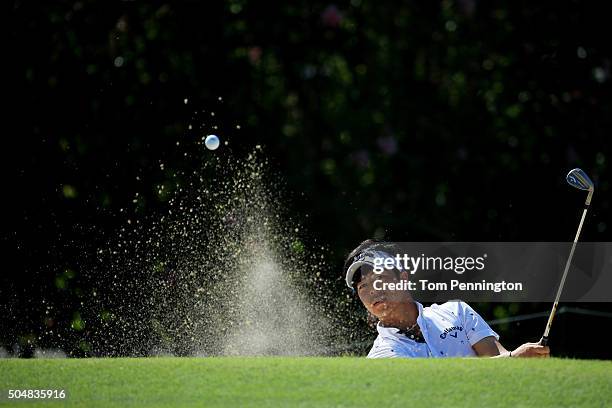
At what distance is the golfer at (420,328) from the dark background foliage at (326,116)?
2.03 metres

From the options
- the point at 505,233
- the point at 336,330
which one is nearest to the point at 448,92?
the point at 505,233

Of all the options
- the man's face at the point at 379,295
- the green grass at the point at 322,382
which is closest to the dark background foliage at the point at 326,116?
the man's face at the point at 379,295

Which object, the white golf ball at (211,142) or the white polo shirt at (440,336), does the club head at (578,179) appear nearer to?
the white polo shirt at (440,336)

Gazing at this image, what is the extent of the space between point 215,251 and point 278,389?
322 centimetres

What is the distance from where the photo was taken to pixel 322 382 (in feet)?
11.0

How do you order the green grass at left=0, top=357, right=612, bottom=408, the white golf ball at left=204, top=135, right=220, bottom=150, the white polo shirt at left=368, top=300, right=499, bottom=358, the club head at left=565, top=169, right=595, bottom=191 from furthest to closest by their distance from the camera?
1. the white golf ball at left=204, top=135, right=220, bottom=150
2. the club head at left=565, top=169, right=595, bottom=191
3. the white polo shirt at left=368, top=300, right=499, bottom=358
4. the green grass at left=0, top=357, right=612, bottom=408

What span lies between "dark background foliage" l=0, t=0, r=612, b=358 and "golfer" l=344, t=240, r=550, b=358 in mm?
2028

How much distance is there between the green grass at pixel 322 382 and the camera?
323cm

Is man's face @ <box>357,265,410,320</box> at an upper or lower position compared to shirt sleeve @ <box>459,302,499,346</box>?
upper

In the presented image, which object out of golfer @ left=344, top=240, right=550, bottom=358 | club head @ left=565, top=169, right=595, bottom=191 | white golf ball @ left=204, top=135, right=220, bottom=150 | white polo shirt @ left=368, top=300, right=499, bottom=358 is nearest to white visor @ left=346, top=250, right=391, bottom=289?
golfer @ left=344, top=240, right=550, bottom=358

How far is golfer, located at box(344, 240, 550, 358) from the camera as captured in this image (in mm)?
4402

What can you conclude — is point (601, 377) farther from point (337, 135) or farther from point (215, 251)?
point (337, 135)

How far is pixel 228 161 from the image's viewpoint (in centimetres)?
687

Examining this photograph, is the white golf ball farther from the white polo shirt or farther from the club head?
the club head
